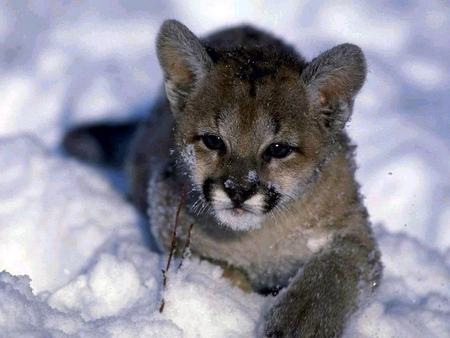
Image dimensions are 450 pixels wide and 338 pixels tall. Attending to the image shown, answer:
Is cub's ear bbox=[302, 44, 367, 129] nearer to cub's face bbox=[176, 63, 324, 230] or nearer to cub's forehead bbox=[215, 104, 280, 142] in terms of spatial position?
cub's face bbox=[176, 63, 324, 230]

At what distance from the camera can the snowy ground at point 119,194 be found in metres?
3.48

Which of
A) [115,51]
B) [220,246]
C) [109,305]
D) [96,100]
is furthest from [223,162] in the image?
[115,51]

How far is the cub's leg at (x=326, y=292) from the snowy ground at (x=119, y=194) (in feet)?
0.34

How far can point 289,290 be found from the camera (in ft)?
12.0

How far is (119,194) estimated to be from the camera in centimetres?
515

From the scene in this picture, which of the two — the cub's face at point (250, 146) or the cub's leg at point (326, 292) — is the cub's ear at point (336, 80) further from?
the cub's leg at point (326, 292)

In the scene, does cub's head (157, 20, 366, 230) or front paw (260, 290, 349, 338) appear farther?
cub's head (157, 20, 366, 230)

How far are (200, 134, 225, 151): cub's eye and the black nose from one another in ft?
0.82

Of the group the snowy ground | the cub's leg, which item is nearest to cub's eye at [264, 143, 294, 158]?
the cub's leg

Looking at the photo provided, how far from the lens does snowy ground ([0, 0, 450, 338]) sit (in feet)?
11.4

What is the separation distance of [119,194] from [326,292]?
77.3 inches

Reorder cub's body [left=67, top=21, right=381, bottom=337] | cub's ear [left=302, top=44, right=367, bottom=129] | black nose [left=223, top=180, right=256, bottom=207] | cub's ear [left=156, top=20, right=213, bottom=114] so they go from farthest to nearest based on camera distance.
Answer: cub's ear [left=156, top=20, right=213, bottom=114] < cub's ear [left=302, top=44, right=367, bottom=129] < cub's body [left=67, top=21, right=381, bottom=337] < black nose [left=223, top=180, right=256, bottom=207]

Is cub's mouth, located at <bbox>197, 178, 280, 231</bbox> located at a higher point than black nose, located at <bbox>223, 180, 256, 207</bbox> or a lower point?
lower

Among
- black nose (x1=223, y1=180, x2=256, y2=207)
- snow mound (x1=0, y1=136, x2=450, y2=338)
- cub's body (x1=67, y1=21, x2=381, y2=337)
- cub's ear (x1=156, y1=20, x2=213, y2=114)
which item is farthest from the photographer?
cub's ear (x1=156, y1=20, x2=213, y2=114)
